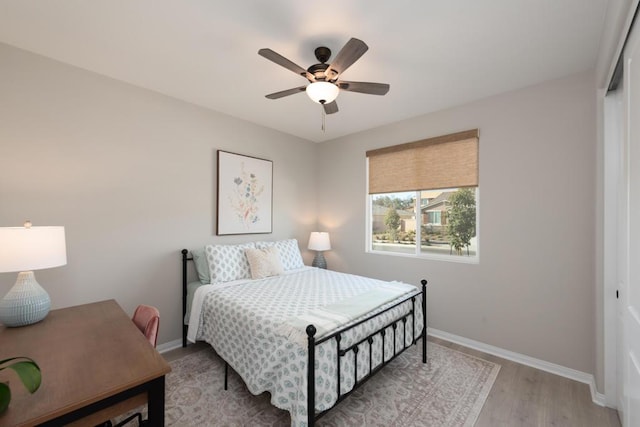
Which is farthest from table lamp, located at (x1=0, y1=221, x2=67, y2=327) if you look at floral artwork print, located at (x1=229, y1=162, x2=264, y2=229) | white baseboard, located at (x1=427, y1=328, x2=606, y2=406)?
white baseboard, located at (x1=427, y1=328, x2=606, y2=406)

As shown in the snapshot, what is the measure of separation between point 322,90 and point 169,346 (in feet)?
9.54

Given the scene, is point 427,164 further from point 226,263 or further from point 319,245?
point 226,263

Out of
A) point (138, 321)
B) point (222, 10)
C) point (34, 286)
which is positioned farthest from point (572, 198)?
point (34, 286)

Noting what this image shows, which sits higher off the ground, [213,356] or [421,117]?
[421,117]

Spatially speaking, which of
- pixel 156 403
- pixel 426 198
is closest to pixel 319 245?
pixel 426 198

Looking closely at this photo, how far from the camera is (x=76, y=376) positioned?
1139mm

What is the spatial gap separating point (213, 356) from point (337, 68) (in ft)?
9.18

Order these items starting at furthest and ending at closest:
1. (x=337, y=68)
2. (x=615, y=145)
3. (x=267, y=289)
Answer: (x=267, y=289), (x=615, y=145), (x=337, y=68)

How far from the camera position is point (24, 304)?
1.60 meters

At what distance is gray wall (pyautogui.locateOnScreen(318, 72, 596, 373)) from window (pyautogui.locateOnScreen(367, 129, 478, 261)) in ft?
0.45

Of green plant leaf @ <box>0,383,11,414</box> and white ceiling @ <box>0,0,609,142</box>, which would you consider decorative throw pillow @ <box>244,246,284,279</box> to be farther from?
green plant leaf @ <box>0,383,11,414</box>

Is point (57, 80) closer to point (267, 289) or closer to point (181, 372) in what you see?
point (267, 289)

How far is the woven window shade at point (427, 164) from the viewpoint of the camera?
9.90 feet

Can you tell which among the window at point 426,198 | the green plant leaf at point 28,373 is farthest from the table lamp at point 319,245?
the green plant leaf at point 28,373
